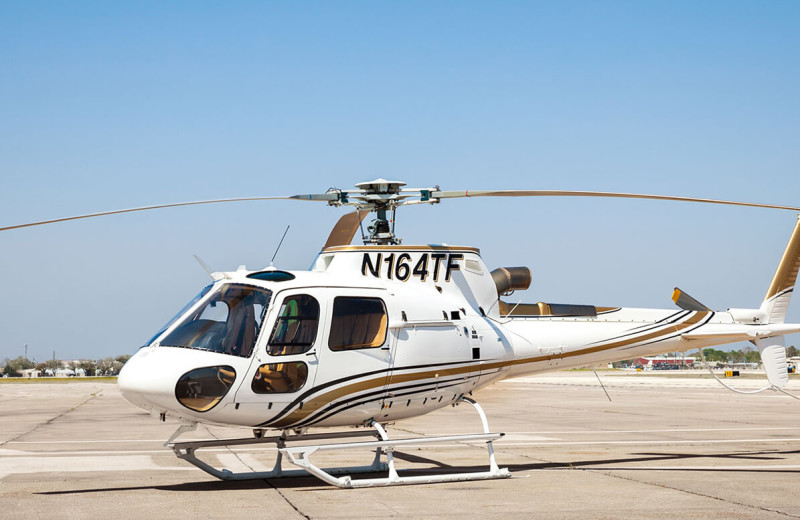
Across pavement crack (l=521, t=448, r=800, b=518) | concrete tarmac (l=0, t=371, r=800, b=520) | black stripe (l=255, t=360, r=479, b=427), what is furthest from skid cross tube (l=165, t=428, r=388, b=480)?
pavement crack (l=521, t=448, r=800, b=518)

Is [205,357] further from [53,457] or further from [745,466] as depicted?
[745,466]

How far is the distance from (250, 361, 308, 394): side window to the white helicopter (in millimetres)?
15

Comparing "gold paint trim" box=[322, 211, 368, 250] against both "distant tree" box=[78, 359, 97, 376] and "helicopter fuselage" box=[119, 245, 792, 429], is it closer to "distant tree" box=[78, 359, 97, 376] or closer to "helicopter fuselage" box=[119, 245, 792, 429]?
"helicopter fuselage" box=[119, 245, 792, 429]

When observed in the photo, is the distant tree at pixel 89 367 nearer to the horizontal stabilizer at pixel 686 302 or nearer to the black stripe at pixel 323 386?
the horizontal stabilizer at pixel 686 302

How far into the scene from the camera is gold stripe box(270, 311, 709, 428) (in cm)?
1154

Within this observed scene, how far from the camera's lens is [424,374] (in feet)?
40.8

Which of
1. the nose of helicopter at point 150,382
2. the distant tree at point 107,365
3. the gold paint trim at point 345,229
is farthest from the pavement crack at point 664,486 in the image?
the distant tree at point 107,365

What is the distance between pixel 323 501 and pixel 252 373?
1.89m

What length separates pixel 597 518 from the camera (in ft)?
29.9

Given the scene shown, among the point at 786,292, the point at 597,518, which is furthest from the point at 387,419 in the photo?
the point at 786,292

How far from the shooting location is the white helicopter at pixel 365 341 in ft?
35.9

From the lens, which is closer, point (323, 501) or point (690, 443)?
point (323, 501)

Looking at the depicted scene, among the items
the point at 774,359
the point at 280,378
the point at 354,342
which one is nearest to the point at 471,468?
the point at 354,342

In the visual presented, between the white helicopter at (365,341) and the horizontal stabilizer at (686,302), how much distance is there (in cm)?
29
